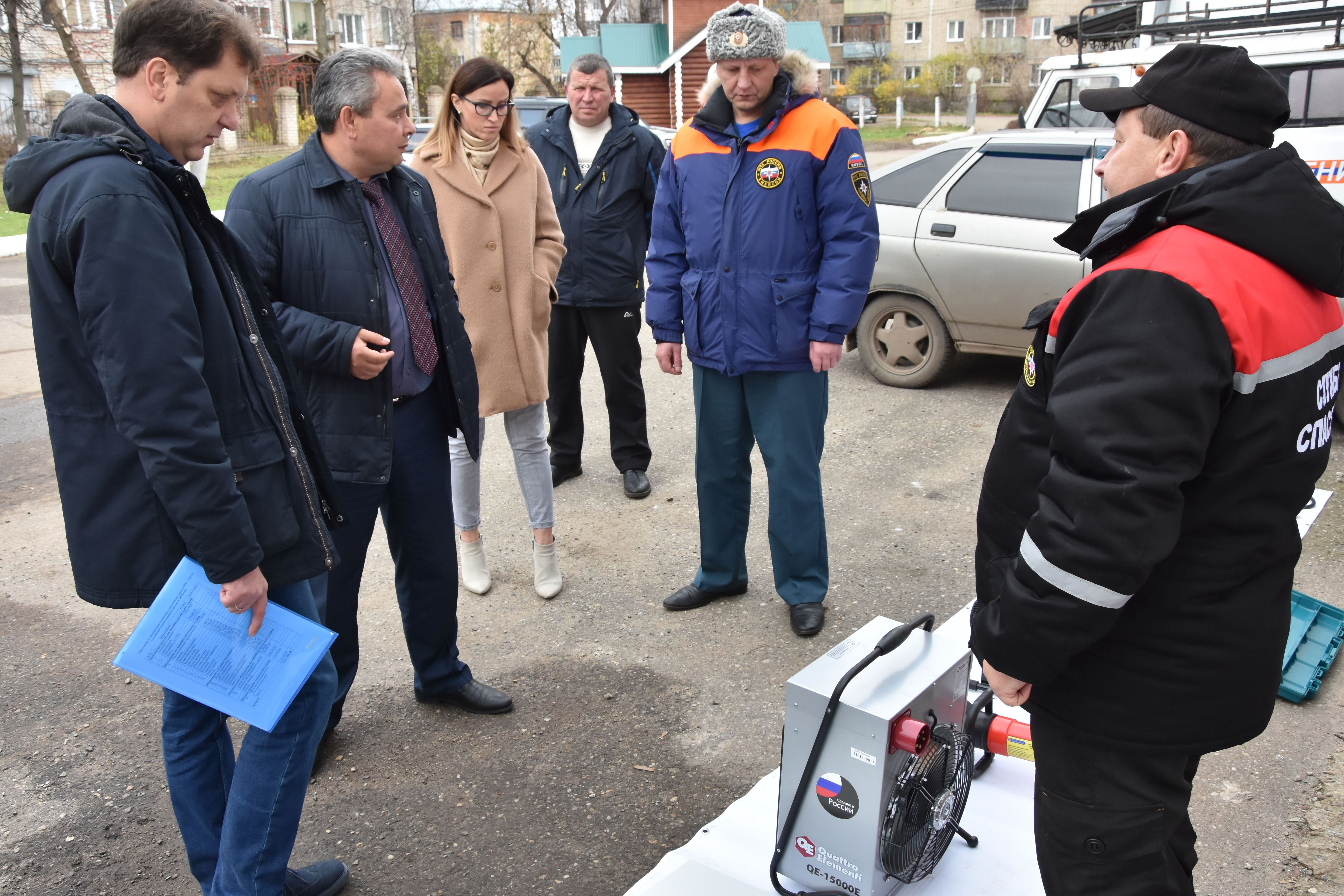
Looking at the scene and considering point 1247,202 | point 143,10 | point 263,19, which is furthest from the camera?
point 263,19

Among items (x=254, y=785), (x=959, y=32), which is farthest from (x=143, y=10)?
(x=959, y=32)

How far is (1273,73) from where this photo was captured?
20.5 feet

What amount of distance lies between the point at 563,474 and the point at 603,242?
1256 millimetres

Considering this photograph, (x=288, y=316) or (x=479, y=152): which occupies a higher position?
(x=479, y=152)

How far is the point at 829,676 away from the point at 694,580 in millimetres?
2002

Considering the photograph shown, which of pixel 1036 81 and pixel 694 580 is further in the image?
pixel 1036 81

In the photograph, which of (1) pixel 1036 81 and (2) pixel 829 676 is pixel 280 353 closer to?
(2) pixel 829 676

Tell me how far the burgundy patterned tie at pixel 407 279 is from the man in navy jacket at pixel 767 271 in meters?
1.14

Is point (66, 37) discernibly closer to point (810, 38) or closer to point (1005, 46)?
point (810, 38)

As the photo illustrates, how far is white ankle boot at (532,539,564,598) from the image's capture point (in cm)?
425

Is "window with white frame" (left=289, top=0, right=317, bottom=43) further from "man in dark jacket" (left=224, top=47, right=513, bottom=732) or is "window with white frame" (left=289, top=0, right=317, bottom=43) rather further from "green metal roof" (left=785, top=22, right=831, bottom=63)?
"man in dark jacket" (left=224, top=47, right=513, bottom=732)

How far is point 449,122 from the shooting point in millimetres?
3943

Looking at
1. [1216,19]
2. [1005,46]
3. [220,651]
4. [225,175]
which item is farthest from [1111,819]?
[1005,46]

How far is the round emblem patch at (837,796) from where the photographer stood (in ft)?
7.18
